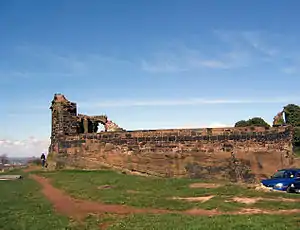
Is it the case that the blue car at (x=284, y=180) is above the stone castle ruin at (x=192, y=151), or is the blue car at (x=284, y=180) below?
below

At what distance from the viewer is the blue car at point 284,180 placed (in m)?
15.1

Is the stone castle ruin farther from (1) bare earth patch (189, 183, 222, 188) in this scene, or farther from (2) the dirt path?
(2) the dirt path

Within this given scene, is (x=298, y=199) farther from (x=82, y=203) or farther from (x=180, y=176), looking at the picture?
(x=180, y=176)

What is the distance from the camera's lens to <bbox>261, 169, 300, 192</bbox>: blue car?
15102 millimetres

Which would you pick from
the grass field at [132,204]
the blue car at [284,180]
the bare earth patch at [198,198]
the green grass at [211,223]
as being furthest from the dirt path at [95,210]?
the blue car at [284,180]

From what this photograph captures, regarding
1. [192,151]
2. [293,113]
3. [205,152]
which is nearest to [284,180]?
[205,152]

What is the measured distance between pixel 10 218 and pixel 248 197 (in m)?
7.88

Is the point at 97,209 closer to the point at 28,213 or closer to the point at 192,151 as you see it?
the point at 28,213

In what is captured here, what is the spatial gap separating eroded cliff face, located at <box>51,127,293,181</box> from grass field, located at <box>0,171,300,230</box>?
2634 mm

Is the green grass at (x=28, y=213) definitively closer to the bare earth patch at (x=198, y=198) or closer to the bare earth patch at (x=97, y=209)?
the bare earth patch at (x=97, y=209)

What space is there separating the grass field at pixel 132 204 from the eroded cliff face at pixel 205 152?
2.63 m

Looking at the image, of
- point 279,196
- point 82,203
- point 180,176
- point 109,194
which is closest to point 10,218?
point 82,203

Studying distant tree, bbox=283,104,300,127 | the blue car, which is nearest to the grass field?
the blue car

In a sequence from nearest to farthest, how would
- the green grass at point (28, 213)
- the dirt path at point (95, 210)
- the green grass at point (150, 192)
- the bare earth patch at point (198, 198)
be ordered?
the green grass at point (28, 213), the dirt path at point (95, 210), the green grass at point (150, 192), the bare earth patch at point (198, 198)
